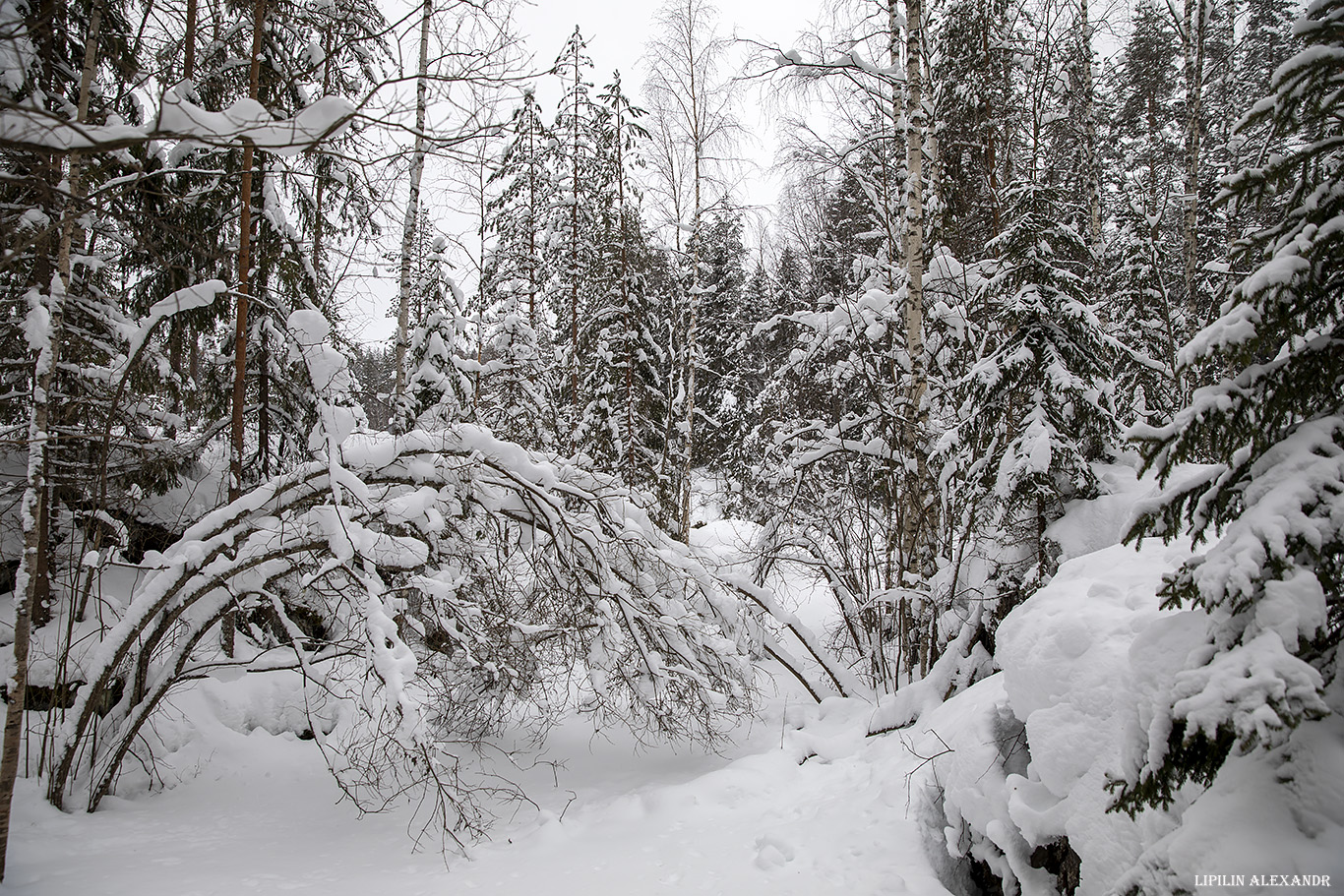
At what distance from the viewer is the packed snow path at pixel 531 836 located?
404cm

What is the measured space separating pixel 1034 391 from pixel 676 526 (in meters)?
4.03

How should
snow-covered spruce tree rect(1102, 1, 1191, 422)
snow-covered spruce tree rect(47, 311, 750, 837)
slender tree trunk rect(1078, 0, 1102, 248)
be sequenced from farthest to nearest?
1. slender tree trunk rect(1078, 0, 1102, 248)
2. snow-covered spruce tree rect(1102, 1, 1191, 422)
3. snow-covered spruce tree rect(47, 311, 750, 837)

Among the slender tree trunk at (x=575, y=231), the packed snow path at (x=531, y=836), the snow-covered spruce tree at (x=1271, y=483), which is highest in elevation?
the slender tree trunk at (x=575, y=231)

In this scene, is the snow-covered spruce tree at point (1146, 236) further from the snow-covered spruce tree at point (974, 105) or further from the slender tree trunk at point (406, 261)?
the slender tree trunk at point (406, 261)

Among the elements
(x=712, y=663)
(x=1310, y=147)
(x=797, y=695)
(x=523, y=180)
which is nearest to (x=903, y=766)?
(x=712, y=663)

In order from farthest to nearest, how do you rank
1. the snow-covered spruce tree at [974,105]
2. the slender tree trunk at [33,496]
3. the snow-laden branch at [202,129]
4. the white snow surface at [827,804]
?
1. the snow-covered spruce tree at [974,105]
2. the slender tree trunk at [33,496]
3. the white snow surface at [827,804]
4. the snow-laden branch at [202,129]

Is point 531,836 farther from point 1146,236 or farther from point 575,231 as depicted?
point 1146,236

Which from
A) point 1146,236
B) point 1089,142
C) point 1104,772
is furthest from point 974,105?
point 1104,772

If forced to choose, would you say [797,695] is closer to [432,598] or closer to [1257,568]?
[432,598]

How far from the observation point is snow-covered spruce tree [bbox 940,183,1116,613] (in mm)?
5609

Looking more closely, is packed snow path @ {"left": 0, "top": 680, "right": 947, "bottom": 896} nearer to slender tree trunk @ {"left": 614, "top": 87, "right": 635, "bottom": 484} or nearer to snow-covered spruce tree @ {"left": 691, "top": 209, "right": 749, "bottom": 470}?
slender tree trunk @ {"left": 614, "top": 87, "right": 635, "bottom": 484}

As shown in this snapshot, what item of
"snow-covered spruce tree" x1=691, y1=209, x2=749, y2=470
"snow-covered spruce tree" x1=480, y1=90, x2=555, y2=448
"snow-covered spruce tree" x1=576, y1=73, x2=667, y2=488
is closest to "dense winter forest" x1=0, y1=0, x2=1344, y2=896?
"snow-covered spruce tree" x1=480, y1=90, x2=555, y2=448

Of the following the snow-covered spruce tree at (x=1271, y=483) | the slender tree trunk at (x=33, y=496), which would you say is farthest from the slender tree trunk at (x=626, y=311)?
the snow-covered spruce tree at (x=1271, y=483)

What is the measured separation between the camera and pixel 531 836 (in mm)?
4914
